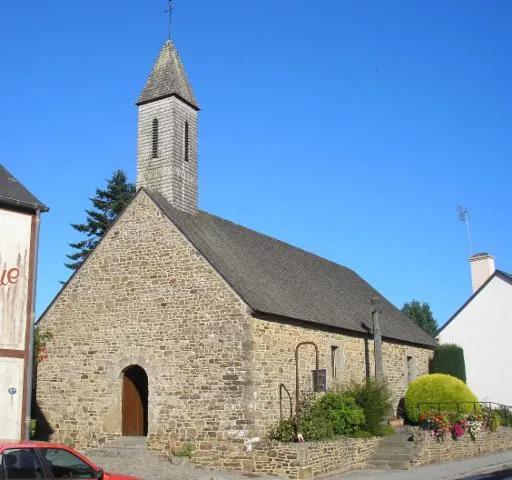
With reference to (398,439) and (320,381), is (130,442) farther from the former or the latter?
(398,439)

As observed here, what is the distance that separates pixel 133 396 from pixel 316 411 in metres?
5.50

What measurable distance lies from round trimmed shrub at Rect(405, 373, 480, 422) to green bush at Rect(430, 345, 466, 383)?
597cm

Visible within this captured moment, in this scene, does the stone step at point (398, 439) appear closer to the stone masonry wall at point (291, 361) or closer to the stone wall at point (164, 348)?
the stone masonry wall at point (291, 361)

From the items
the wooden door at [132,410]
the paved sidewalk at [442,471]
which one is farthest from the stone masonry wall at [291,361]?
the wooden door at [132,410]

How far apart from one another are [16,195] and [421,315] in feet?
176

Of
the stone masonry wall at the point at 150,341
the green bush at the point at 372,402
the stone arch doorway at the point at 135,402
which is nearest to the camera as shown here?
the stone masonry wall at the point at 150,341

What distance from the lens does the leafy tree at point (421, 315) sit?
61000 mm

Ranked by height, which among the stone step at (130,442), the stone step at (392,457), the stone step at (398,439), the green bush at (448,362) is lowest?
the stone step at (392,457)

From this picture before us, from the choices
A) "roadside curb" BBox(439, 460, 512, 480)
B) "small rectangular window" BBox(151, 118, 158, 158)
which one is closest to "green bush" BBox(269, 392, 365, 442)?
"roadside curb" BBox(439, 460, 512, 480)

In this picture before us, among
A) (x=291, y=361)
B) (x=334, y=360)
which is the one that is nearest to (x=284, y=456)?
(x=291, y=361)

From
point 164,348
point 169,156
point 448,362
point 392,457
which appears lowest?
point 392,457

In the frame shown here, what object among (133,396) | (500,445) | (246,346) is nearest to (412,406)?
(500,445)

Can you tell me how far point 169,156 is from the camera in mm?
21094

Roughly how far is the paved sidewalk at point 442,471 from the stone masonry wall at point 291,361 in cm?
262
